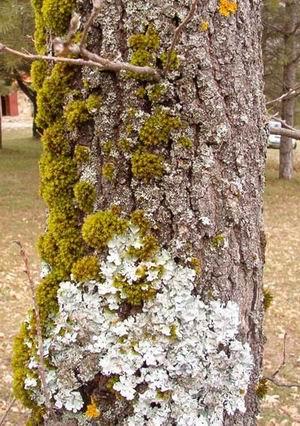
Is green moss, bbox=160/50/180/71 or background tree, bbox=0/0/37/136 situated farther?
background tree, bbox=0/0/37/136

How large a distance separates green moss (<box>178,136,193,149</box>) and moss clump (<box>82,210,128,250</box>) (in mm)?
240

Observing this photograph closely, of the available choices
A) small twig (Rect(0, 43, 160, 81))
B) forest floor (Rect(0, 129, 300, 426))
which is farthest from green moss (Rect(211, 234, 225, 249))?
forest floor (Rect(0, 129, 300, 426))

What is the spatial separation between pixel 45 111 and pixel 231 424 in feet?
3.25

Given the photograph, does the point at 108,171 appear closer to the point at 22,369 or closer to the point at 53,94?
the point at 53,94

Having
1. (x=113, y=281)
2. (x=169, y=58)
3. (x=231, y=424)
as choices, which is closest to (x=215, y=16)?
(x=169, y=58)

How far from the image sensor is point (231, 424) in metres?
1.71

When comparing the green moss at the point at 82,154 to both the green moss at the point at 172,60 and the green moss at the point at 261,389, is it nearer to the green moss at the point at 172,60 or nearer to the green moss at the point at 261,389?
the green moss at the point at 172,60

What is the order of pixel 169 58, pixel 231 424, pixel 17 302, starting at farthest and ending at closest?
pixel 17 302, pixel 231 424, pixel 169 58

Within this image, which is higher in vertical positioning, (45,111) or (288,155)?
(45,111)

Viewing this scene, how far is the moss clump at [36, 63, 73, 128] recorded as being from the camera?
1.61 metres

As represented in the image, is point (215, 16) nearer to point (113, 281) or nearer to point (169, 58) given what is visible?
point (169, 58)

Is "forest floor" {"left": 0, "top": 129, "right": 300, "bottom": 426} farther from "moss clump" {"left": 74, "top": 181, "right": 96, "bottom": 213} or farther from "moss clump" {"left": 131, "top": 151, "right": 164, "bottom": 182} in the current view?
"moss clump" {"left": 131, "top": 151, "right": 164, "bottom": 182}

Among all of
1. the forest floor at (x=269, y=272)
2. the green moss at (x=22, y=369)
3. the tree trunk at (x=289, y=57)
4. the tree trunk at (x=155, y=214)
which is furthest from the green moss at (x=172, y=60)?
the tree trunk at (x=289, y=57)

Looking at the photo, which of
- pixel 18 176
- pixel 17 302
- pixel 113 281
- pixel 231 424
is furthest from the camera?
pixel 18 176
